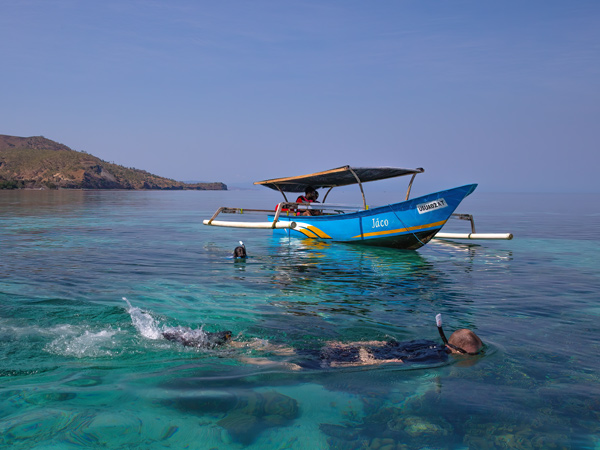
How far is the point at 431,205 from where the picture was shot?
591 inches

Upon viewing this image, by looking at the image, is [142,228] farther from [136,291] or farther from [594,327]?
[594,327]

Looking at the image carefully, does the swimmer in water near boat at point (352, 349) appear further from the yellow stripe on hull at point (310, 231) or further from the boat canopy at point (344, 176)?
the yellow stripe on hull at point (310, 231)

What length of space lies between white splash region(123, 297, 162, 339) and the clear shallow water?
0.04 metres

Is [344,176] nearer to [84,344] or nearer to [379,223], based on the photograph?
[379,223]

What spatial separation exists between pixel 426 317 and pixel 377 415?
3813 mm

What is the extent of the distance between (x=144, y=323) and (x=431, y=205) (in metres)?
10.5

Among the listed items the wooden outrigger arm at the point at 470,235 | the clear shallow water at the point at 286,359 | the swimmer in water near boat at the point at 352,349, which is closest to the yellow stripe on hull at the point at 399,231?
the clear shallow water at the point at 286,359

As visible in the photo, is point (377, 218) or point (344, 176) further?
point (344, 176)

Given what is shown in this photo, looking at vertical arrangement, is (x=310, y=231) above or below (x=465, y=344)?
above

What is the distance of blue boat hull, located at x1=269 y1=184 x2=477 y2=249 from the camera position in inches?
588

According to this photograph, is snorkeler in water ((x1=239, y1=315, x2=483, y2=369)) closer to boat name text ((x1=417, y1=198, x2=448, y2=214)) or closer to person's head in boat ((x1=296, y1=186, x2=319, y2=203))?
boat name text ((x1=417, y1=198, x2=448, y2=214))

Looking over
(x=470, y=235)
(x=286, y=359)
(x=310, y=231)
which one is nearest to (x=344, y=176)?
(x=310, y=231)

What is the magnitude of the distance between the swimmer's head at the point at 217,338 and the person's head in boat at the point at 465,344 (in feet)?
9.38

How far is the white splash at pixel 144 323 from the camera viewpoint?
6.54 meters
